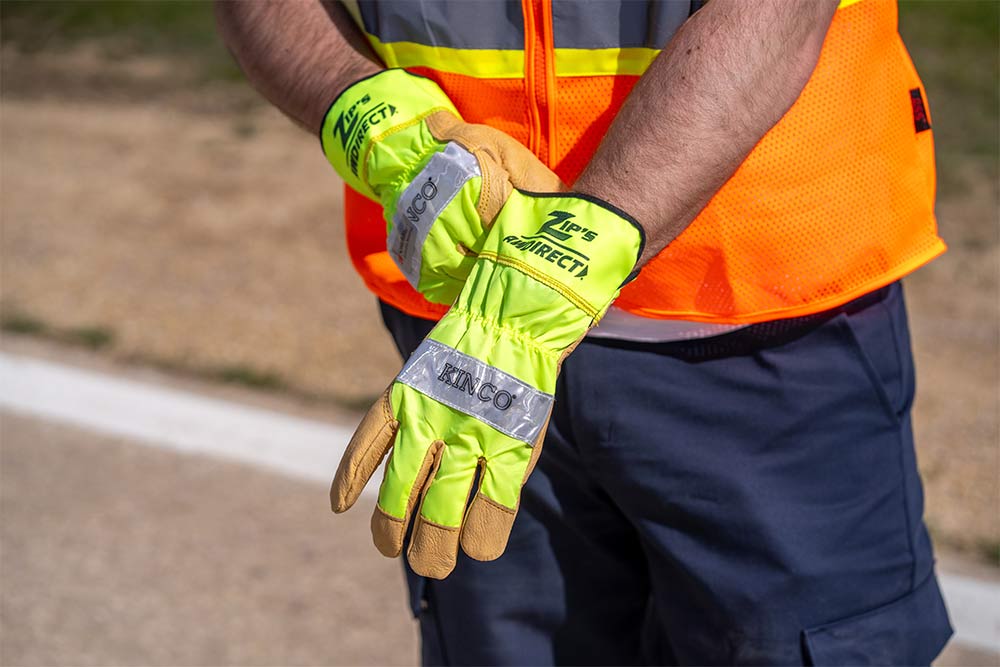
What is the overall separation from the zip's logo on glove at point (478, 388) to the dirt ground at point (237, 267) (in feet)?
5.97

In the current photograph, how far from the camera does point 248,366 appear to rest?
138 inches

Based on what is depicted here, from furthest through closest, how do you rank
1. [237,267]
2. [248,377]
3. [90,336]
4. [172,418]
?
[237,267], [90,336], [248,377], [172,418]

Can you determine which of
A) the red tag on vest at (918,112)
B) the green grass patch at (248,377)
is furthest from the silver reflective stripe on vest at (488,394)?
the green grass patch at (248,377)

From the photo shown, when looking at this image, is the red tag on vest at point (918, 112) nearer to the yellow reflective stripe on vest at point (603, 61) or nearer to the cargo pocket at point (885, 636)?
the yellow reflective stripe on vest at point (603, 61)

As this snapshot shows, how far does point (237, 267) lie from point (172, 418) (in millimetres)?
949

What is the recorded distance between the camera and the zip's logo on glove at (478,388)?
49.0 inches

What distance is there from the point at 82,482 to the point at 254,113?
9.66ft

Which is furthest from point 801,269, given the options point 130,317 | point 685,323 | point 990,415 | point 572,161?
point 130,317

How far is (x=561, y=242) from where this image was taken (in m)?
1.23

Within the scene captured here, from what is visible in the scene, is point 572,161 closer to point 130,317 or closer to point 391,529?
point 391,529

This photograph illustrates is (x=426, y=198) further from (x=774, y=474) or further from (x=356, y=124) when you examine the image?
(x=774, y=474)

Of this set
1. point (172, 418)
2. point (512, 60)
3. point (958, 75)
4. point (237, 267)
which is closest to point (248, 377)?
point (172, 418)

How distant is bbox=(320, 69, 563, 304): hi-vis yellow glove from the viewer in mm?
1312

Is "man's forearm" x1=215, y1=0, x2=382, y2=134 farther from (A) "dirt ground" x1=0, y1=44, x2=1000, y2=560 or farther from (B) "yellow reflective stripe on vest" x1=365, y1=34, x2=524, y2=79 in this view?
(A) "dirt ground" x1=0, y1=44, x2=1000, y2=560
